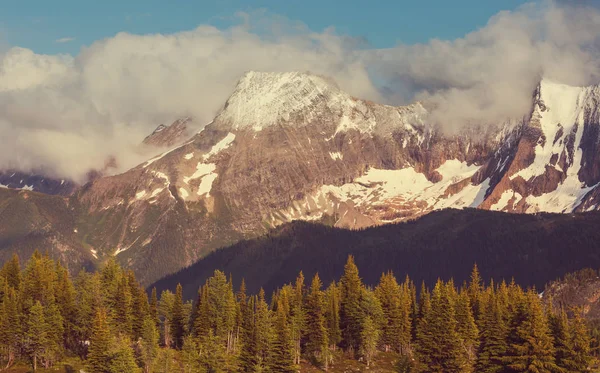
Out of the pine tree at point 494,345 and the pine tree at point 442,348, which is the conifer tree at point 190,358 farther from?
the pine tree at point 494,345

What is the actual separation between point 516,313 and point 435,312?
2392 cm

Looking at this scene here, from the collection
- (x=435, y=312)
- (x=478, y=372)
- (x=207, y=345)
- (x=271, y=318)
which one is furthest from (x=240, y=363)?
(x=478, y=372)

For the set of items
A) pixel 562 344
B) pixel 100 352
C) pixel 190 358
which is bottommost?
pixel 562 344

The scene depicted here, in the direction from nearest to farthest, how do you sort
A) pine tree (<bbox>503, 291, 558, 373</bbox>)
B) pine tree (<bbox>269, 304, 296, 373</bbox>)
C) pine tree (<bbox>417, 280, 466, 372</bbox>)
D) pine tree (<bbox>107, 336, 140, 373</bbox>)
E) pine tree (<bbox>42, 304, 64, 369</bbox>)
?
pine tree (<bbox>503, 291, 558, 373</bbox>) < pine tree (<bbox>417, 280, 466, 372</bbox>) < pine tree (<bbox>107, 336, 140, 373</bbox>) < pine tree (<bbox>269, 304, 296, 373</bbox>) < pine tree (<bbox>42, 304, 64, 369</bbox>)

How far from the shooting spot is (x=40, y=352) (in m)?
186

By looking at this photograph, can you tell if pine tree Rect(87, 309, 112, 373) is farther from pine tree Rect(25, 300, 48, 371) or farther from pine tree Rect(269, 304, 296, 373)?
pine tree Rect(269, 304, 296, 373)

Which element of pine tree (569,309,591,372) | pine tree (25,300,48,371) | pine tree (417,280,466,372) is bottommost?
pine tree (569,309,591,372)

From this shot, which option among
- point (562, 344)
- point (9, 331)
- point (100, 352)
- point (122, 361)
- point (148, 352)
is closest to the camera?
point (562, 344)

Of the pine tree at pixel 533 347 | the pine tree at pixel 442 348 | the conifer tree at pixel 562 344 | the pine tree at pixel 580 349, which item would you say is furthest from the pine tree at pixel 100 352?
the pine tree at pixel 580 349

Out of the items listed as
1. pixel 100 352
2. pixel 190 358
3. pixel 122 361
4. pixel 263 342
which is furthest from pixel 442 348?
pixel 100 352

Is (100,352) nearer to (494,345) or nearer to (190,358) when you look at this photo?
(190,358)

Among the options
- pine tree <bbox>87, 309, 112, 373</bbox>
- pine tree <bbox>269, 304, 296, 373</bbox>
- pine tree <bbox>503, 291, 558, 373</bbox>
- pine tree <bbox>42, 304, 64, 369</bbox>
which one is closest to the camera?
pine tree <bbox>503, 291, 558, 373</bbox>

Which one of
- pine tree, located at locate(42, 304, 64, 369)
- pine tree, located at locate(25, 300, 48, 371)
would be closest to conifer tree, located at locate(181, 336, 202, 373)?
pine tree, located at locate(42, 304, 64, 369)

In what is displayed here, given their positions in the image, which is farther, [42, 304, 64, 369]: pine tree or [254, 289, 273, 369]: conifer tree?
[42, 304, 64, 369]: pine tree
